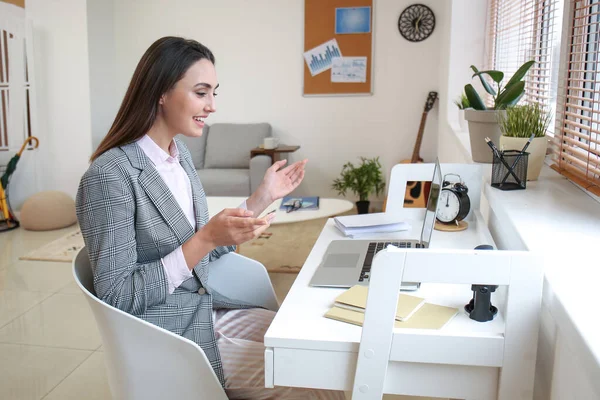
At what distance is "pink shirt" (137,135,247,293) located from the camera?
5.08 ft

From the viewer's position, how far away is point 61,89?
18.1ft

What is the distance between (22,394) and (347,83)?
4014 mm

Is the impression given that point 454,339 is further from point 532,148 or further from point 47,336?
point 47,336

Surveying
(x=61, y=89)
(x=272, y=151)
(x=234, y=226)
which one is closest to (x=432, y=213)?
(x=234, y=226)

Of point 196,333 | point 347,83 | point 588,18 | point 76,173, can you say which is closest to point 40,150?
point 76,173

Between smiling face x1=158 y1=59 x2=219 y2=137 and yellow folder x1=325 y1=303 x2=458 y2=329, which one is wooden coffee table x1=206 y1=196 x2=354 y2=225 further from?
yellow folder x1=325 y1=303 x2=458 y2=329

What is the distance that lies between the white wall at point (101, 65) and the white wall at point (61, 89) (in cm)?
9

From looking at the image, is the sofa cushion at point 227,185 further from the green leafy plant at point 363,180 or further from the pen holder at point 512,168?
the pen holder at point 512,168

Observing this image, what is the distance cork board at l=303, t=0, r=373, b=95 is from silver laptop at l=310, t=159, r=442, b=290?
12.9ft

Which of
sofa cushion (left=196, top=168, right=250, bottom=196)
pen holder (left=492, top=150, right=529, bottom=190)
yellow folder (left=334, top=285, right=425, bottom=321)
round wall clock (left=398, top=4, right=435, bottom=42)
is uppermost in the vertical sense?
round wall clock (left=398, top=4, right=435, bottom=42)

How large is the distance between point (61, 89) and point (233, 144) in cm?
163

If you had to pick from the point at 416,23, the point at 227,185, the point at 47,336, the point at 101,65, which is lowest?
the point at 47,336

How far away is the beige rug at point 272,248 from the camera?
4062 mm

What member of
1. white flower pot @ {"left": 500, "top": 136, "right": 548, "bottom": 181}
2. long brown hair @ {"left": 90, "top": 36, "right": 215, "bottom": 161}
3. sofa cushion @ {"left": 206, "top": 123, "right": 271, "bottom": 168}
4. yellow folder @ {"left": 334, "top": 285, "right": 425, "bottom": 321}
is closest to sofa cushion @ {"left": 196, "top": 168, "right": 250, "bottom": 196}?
sofa cushion @ {"left": 206, "top": 123, "right": 271, "bottom": 168}
